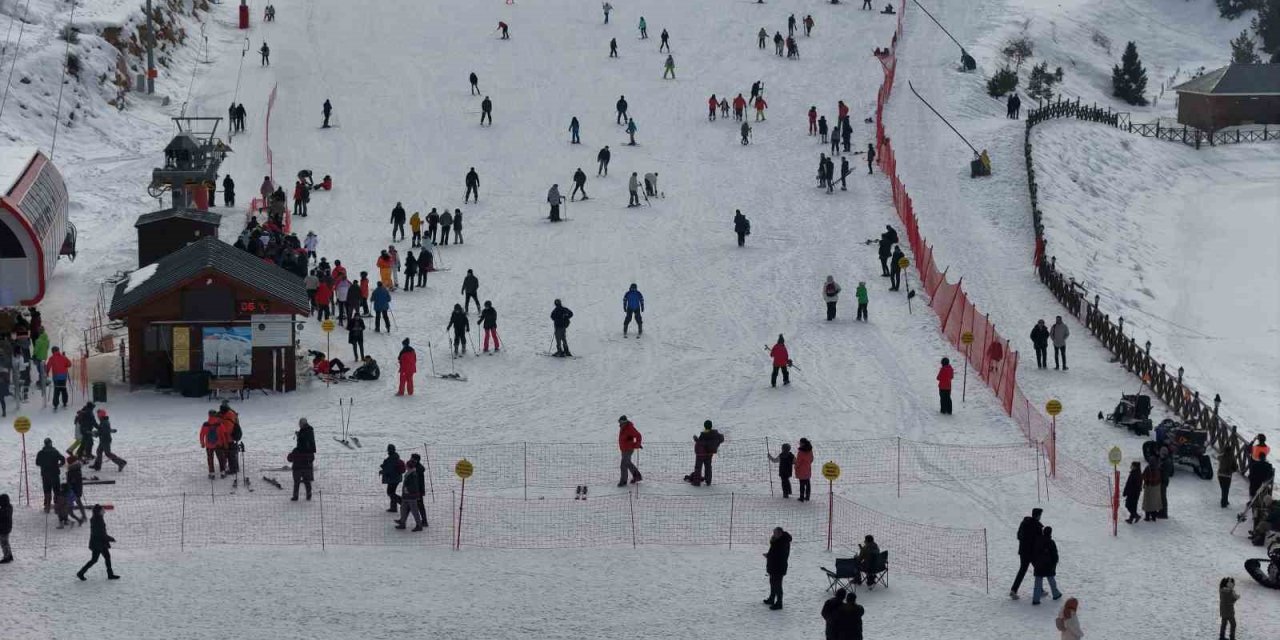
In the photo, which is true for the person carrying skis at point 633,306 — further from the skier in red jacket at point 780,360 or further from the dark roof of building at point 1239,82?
the dark roof of building at point 1239,82

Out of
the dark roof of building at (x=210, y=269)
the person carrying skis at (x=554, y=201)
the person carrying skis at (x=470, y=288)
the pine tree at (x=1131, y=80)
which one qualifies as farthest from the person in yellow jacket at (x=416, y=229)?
the pine tree at (x=1131, y=80)

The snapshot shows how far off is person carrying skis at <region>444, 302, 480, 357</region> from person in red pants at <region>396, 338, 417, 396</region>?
2.61 m

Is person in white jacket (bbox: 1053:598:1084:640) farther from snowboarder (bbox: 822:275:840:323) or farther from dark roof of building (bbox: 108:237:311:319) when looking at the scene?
snowboarder (bbox: 822:275:840:323)

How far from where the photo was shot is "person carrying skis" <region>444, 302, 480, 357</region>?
113 feet

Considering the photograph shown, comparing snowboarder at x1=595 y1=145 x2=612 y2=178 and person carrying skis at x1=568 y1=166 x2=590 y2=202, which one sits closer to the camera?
person carrying skis at x1=568 y1=166 x2=590 y2=202

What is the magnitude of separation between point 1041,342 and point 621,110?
972 inches

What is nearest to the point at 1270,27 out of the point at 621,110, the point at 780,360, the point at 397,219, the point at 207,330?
the point at 621,110

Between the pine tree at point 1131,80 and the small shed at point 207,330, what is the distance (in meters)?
50.7

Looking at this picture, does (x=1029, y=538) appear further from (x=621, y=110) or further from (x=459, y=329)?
(x=621, y=110)

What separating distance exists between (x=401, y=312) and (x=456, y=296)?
1.81 meters

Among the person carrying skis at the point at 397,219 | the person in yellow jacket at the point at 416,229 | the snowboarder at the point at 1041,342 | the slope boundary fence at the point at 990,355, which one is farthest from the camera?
the person carrying skis at the point at 397,219

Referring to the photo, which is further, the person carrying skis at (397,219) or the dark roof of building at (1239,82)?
the dark roof of building at (1239,82)

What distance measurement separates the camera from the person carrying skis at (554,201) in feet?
152

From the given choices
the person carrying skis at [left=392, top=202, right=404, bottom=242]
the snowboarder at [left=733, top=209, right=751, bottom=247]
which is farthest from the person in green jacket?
the snowboarder at [left=733, top=209, right=751, bottom=247]
